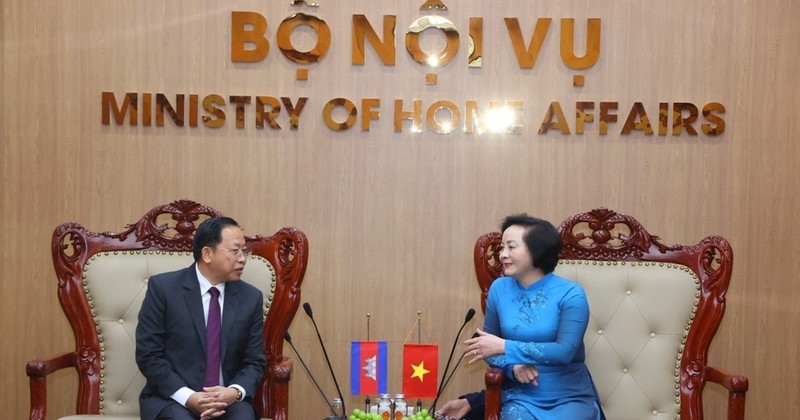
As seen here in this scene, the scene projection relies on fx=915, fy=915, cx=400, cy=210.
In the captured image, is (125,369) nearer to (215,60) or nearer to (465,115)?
(215,60)

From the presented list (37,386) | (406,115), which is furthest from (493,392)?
(37,386)

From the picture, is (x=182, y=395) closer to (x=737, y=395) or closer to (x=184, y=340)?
(x=184, y=340)

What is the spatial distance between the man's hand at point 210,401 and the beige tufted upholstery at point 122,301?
0.44 m

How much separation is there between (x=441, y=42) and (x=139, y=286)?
68.9 inches

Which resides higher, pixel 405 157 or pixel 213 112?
pixel 213 112

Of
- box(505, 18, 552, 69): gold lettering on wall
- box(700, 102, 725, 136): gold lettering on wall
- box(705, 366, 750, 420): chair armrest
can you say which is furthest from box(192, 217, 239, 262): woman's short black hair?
box(700, 102, 725, 136): gold lettering on wall

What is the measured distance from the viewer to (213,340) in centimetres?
343

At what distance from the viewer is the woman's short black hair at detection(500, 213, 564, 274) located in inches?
135

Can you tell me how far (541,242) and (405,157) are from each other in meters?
1.06

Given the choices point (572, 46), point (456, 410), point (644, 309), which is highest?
point (572, 46)

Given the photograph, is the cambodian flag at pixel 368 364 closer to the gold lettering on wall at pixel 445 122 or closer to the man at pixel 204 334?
the man at pixel 204 334

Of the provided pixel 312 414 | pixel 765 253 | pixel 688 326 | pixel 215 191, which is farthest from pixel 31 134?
pixel 765 253

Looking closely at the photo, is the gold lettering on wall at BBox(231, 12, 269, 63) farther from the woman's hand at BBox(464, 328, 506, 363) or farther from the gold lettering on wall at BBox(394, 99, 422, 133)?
the woman's hand at BBox(464, 328, 506, 363)

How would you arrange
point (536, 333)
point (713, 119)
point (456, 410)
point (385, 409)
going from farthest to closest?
point (713, 119) < point (456, 410) < point (385, 409) < point (536, 333)
